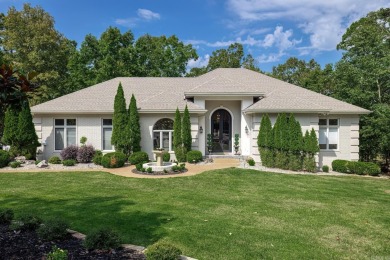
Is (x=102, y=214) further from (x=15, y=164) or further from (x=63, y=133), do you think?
(x=63, y=133)

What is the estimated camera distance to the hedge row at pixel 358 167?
15477 millimetres

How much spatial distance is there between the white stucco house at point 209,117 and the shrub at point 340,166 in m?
0.93

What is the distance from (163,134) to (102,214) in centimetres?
1108

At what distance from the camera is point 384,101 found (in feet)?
61.1

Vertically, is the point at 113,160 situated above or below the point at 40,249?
above

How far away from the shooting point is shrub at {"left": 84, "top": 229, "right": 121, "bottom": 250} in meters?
4.38

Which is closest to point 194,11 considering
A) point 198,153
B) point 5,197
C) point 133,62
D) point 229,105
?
point 229,105

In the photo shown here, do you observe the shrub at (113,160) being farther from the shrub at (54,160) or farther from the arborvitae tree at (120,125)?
the shrub at (54,160)

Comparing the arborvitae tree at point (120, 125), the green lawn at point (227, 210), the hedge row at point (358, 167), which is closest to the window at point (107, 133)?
the arborvitae tree at point (120, 125)

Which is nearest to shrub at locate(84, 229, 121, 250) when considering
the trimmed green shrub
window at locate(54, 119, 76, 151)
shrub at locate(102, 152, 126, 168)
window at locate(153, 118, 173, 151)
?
shrub at locate(102, 152, 126, 168)

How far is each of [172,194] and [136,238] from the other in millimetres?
4093

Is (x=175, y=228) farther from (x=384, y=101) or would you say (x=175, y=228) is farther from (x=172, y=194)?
(x=384, y=101)

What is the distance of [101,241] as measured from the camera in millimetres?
4422

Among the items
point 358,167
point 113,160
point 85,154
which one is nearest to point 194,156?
point 113,160
